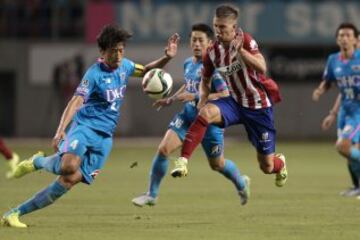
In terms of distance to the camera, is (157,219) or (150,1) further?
(150,1)

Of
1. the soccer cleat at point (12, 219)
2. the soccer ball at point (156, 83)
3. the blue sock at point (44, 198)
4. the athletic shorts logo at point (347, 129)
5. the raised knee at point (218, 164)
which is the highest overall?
the soccer ball at point (156, 83)

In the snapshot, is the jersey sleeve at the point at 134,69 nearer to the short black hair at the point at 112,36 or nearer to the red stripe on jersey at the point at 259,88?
the short black hair at the point at 112,36

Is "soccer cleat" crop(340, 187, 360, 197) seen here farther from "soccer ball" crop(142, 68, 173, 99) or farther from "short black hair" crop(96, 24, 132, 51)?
"short black hair" crop(96, 24, 132, 51)

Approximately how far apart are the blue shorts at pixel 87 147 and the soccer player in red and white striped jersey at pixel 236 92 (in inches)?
28.5

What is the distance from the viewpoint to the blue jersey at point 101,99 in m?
9.75

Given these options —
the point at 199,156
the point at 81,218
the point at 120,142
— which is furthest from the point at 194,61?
the point at 120,142

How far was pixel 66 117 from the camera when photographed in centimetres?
930

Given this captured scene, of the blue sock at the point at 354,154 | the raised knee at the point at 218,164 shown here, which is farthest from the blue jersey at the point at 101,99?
the blue sock at the point at 354,154

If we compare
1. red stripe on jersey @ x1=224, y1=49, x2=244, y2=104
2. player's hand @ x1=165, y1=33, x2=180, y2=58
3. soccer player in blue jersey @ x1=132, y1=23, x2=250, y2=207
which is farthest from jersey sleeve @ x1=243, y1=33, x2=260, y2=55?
soccer player in blue jersey @ x1=132, y1=23, x2=250, y2=207

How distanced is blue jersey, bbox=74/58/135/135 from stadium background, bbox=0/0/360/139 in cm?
1967

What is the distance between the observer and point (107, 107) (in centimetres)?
986

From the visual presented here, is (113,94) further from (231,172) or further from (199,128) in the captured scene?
(231,172)

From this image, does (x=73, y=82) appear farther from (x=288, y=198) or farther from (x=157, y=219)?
(x=157, y=219)

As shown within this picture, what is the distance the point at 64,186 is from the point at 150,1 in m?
20.7
